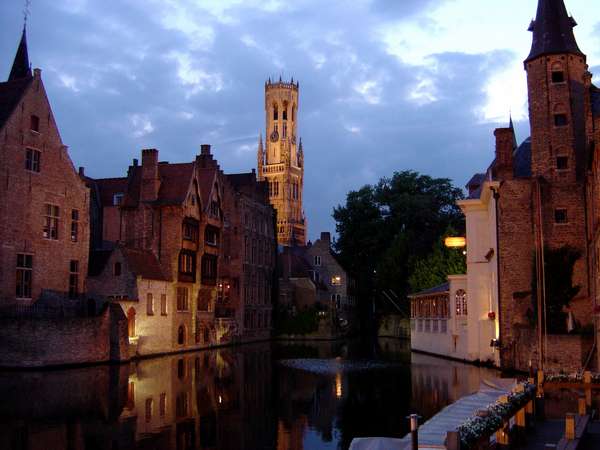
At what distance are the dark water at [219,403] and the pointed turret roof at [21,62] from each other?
34337 mm

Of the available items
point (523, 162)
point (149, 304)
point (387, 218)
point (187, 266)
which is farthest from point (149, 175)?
point (387, 218)

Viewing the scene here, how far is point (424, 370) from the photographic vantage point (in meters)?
36.7

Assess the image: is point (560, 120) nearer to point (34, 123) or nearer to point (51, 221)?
point (51, 221)

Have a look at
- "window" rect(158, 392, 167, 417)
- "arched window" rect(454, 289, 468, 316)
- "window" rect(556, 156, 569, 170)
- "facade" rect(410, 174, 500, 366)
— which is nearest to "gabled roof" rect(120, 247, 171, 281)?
"facade" rect(410, 174, 500, 366)

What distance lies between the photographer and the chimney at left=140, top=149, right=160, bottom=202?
2098 inches

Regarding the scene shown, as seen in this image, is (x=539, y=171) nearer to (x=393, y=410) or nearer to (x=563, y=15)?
(x=563, y=15)

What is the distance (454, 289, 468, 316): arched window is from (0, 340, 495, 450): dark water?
541 centimetres

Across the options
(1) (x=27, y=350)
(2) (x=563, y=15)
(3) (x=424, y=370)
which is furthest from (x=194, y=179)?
(2) (x=563, y=15)

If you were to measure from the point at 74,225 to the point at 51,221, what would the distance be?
2.34 m

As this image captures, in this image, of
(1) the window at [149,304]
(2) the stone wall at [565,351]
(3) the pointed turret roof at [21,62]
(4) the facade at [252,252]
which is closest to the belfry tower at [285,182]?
(4) the facade at [252,252]

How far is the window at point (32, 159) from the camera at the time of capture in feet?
137

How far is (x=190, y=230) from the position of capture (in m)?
54.5

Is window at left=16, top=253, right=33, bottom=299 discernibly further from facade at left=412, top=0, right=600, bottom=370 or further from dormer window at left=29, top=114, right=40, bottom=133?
facade at left=412, top=0, right=600, bottom=370

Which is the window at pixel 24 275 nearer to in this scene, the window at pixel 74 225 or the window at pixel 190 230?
the window at pixel 74 225
